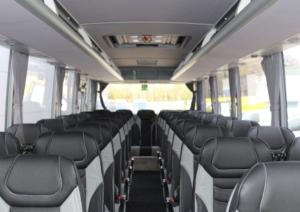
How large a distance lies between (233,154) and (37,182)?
1.54 metres

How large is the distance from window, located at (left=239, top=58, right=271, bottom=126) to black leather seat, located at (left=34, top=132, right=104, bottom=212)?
558cm

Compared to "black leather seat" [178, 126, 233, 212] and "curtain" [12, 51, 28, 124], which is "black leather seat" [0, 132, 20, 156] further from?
"curtain" [12, 51, 28, 124]

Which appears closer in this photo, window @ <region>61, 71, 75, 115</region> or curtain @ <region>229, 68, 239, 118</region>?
curtain @ <region>229, 68, 239, 118</region>

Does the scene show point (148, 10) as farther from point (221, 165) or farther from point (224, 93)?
point (224, 93)

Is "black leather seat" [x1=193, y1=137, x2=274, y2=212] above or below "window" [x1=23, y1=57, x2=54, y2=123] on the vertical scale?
below

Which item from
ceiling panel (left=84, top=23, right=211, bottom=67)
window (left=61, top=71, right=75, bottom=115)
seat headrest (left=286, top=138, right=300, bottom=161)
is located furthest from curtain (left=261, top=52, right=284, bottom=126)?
window (left=61, top=71, right=75, bottom=115)

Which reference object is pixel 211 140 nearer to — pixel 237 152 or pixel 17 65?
pixel 237 152

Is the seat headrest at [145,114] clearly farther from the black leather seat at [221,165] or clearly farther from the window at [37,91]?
the black leather seat at [221,165]

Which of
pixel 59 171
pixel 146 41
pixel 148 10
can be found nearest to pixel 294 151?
pixel 59 171

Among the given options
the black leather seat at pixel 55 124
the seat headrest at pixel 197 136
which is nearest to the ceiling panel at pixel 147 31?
the black leather seat at pixel 55 124

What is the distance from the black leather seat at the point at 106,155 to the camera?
3811 mm

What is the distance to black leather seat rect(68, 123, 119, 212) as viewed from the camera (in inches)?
150

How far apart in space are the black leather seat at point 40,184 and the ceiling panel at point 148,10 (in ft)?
10.5

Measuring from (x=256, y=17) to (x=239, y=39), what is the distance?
1302 millimetres
